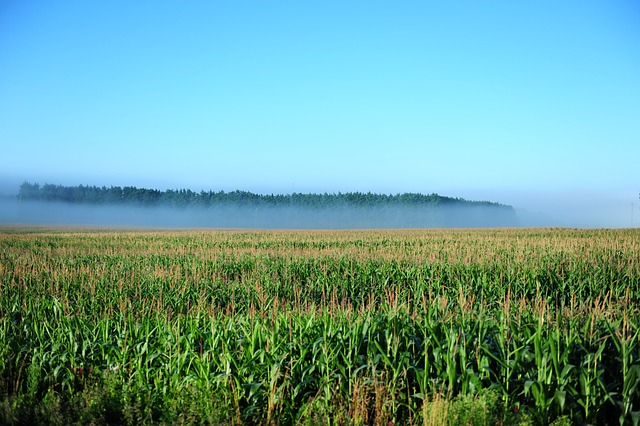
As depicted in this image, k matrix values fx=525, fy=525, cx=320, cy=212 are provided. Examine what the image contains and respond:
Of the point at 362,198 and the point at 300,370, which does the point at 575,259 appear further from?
the point at 362,198

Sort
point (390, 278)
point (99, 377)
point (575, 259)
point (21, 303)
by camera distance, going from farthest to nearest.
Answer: point (575, 259) < point (390, 278) < point (21, 303) < point (99, 377)

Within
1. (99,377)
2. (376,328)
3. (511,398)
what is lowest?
(99,377)

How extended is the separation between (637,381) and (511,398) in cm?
139

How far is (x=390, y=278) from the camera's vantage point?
57.4 feet

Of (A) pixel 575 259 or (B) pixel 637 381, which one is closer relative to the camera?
(B) pixel 637 381

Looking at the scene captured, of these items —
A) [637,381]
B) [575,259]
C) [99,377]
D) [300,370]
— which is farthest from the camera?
[575,259]

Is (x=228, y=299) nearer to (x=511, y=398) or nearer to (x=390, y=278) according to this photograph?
(x=390, y=278)

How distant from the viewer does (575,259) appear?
19.4 m

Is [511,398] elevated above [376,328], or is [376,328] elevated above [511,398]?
[376,328]

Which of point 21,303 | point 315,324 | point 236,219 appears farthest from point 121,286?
point 236,219

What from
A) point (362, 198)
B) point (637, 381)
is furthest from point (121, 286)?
point (362, 198)

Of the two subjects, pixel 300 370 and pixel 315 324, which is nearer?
pixel 300 370

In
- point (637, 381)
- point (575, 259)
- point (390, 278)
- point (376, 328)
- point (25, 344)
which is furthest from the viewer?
point (575, 259)

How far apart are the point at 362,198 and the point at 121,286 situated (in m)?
132
